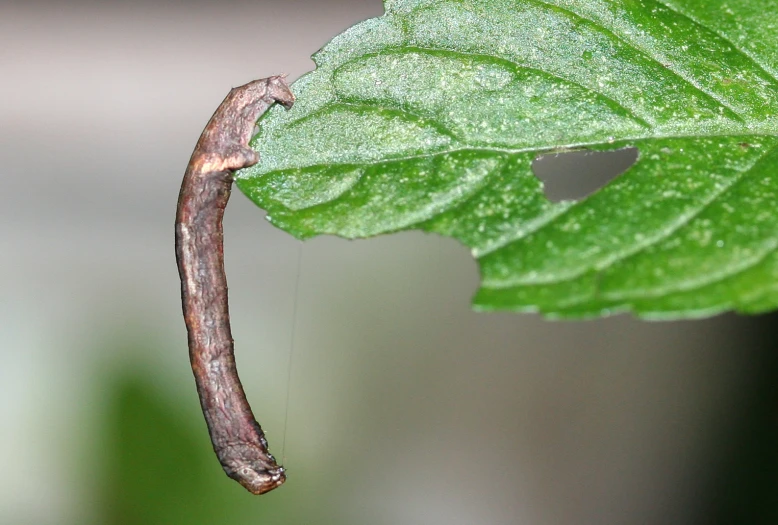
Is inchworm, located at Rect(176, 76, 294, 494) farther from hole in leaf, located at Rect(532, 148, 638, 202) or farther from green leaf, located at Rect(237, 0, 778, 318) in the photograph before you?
hole in leaf, located at Rect(532, 148, 638, 202)

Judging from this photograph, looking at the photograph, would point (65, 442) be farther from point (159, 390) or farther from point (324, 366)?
point (324, 366)

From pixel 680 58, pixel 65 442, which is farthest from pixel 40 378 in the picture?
pixel 680 58

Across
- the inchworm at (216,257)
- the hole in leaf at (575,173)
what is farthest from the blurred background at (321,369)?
the inchworm at (216,257)

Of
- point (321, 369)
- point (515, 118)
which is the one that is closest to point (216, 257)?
point (515, 118)

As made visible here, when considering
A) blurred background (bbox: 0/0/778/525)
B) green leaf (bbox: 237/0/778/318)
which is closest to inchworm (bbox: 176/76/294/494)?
green leaf (bbox: 237/0/778/318)

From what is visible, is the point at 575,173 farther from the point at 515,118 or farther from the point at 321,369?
the point at 515,118

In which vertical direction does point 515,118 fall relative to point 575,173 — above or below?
below
